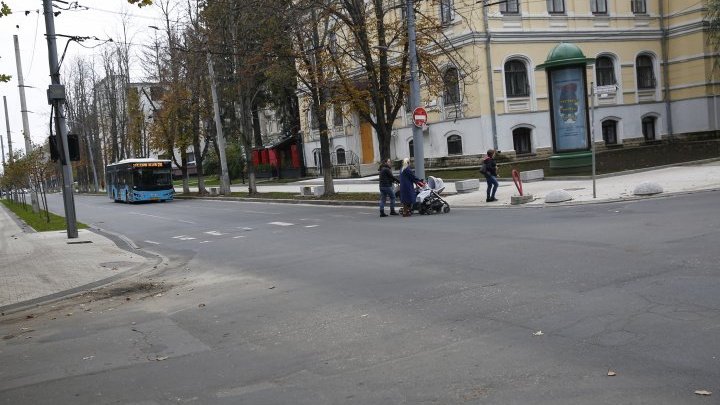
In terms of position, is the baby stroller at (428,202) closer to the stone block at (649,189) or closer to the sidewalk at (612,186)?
the sidewalk at (612,186)

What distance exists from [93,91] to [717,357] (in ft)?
251

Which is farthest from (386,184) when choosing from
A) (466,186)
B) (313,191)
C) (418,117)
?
(313,191)

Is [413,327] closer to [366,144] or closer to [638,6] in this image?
[638,6]

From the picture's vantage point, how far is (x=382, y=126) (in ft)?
86.2

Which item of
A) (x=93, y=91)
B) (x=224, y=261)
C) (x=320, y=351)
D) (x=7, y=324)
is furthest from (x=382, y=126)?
(x=93, y=91)

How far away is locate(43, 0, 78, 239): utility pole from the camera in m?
20.5

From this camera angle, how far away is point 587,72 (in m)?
40.2

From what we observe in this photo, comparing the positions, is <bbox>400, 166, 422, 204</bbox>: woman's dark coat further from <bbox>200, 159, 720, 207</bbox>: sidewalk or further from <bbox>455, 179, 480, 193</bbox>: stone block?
<bbox>455, 179, 480, 193</bbox>: stone block

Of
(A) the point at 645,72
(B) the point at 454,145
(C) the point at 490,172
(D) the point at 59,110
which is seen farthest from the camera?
(A) the point at 645,72

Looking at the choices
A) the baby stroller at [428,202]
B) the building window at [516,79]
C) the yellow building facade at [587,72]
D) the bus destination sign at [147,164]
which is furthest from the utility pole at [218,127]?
the baby stroller at [428,202]

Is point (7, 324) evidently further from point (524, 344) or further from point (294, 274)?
point (524, 344)

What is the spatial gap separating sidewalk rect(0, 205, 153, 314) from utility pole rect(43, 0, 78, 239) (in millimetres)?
826

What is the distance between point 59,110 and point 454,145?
23.5 m

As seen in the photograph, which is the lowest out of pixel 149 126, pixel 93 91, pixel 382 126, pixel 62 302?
pixel 62 302
